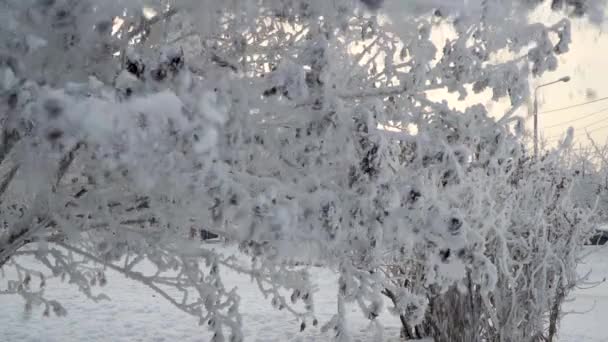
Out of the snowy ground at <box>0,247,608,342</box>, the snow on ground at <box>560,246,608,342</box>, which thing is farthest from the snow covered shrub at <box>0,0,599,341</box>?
the snow on ground at <box>560,246,608,342</box>

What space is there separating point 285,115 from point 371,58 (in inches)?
44.4

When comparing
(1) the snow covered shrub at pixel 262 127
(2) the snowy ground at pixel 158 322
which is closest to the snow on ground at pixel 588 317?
(2) the snowy ground at pixel 158 322

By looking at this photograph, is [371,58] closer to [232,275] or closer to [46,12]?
[46,12]

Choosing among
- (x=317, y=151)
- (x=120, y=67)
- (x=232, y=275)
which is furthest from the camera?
(x=232, y=275)

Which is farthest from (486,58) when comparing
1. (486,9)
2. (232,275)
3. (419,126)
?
(232,275)

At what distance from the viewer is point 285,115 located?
2.97 meters

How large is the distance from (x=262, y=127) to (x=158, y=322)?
23.1 ft

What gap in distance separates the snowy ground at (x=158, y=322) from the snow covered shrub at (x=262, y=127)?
12.1 ft

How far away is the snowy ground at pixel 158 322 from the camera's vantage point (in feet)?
26.8

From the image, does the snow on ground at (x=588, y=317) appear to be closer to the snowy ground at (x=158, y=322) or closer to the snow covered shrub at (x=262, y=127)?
the snowy ground at (x=158, y=322)

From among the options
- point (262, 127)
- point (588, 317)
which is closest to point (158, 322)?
point (588, 317)

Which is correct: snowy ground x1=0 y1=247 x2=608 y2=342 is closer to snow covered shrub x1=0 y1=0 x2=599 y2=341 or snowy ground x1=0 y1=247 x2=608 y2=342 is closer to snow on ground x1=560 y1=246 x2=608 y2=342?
snow on ground x1=560 y1=246 x2=608 y2=342

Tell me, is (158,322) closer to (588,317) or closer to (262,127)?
(588,317)

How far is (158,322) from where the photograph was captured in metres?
9.29
